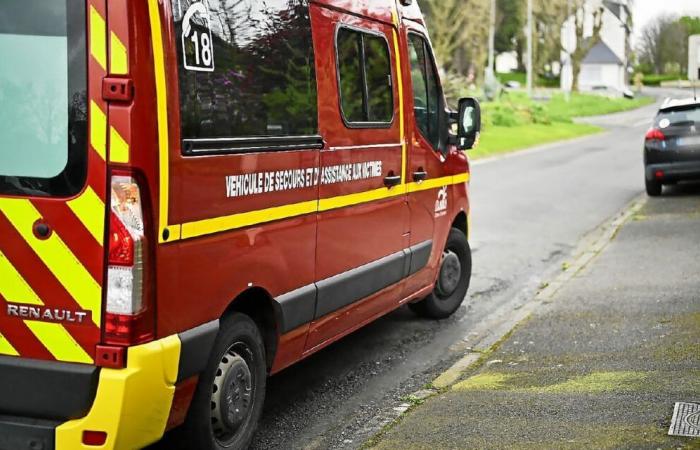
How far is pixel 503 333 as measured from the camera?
7.93 meters

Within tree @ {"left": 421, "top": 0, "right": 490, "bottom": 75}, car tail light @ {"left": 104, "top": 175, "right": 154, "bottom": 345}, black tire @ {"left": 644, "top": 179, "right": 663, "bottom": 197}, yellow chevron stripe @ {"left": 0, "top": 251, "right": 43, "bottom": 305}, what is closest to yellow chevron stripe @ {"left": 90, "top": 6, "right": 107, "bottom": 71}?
car tail light @ {"left": 104, "top": 175, "right": 154, "bottom": 345}

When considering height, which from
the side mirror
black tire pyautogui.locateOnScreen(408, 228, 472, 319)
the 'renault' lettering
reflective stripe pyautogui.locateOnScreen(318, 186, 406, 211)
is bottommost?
black tire pyautogui.locateOnScreen(408, 228, 472, 319)

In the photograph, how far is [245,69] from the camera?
4844mm

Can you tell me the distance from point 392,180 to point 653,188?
11.4m

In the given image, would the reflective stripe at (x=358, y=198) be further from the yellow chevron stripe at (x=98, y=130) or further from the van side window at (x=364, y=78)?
the yellow chevron stripe at (x=98, y=130)

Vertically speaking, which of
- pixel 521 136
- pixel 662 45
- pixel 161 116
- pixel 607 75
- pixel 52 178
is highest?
pixel 662 45

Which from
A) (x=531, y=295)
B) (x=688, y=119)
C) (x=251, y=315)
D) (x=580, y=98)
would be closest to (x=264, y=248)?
(x=251, y=315)

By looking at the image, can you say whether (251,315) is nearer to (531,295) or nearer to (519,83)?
(531,295)

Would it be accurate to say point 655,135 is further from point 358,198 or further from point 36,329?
point 36,329

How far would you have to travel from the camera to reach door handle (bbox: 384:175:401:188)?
6.57m

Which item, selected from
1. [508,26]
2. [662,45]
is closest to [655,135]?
[662,45]

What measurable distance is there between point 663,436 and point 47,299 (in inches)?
113

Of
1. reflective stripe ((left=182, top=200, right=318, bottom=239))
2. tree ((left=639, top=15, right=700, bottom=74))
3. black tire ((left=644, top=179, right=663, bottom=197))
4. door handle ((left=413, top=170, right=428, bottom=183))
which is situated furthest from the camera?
tree ((left=639, top=15, right=700, bottom=74))

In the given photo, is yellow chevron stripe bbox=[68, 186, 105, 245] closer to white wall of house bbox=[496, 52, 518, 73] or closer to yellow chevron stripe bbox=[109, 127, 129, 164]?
yellow chevron stripe bbox=[109, 127, 129, 164]
